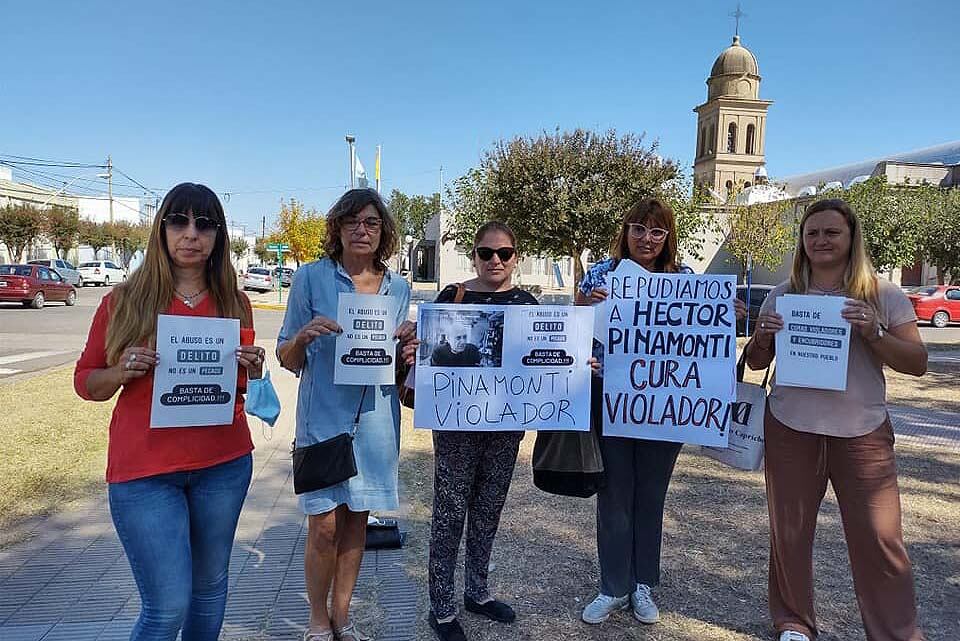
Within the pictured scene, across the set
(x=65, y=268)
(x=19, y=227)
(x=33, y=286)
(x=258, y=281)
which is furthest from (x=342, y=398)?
(x=19, y=227)

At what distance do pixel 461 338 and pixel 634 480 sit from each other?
4.05 feet

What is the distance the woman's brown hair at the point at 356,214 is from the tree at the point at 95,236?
5970 cm

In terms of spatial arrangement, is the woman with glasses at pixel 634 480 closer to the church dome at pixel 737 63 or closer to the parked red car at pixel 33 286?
the parked red car at pixel 33 286

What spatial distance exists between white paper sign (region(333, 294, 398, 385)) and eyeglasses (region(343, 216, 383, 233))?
33cm

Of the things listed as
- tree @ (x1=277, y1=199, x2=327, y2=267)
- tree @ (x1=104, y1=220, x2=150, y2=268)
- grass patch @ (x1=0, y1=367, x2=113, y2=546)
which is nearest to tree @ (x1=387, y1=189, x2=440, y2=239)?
tree @ (x1=104, y1=220, x2=150, y2=268)

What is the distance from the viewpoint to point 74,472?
6.02m

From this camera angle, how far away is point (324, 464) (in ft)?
9.29

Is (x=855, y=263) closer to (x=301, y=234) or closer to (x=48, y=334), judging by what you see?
(x=48, y=334)

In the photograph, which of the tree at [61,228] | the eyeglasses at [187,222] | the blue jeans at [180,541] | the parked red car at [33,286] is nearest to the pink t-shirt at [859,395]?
the blue jeans at [180,541]

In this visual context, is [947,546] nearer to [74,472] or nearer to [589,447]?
[589,447]

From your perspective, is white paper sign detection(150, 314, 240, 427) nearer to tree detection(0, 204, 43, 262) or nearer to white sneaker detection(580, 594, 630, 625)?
white sneaker detection(580, 594, 630, 625)

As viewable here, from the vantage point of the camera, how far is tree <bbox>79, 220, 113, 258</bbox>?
55.2 meters

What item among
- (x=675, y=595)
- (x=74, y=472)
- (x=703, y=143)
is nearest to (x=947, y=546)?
(x=675, y=595)

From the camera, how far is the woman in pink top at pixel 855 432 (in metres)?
3.01
